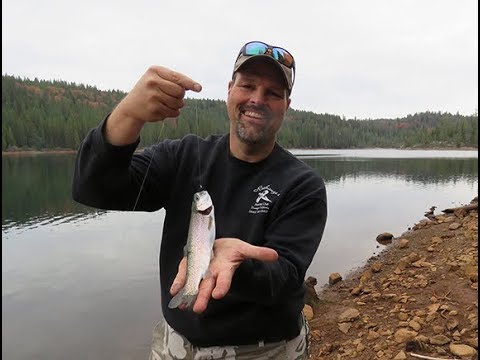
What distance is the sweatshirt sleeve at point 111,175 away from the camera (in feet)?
7.50

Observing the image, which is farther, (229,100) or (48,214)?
(48,214)

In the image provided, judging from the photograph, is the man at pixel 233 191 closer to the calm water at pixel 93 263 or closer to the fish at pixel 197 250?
the fish at pixel 197 250

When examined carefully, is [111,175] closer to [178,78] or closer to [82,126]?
[178,78]

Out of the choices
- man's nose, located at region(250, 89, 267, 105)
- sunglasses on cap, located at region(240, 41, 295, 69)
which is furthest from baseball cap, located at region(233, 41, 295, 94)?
man's nose, located at region(250, 89, 267, 105)

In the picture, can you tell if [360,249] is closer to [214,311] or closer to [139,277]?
[139,277]

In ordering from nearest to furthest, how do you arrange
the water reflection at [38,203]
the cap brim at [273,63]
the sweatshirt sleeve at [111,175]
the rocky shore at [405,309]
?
the sweatshirt sleeve at [111,175] → the cap brim at [273,63] → the rocky shore at [405,309] → the water reflection at [38,203]

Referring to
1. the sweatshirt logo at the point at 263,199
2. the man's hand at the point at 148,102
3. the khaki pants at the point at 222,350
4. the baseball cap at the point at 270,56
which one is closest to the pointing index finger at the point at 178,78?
the man's hand at the point at 148,102

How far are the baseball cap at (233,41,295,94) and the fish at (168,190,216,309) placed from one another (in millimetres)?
1097

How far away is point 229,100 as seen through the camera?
9.27ft

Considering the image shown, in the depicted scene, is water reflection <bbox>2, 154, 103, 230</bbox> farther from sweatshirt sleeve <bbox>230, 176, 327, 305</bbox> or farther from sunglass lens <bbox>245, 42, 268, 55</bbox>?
sweatshirt sleeve <bbox>230, 176, 327, 305</bbox>

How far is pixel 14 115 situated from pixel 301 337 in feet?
343

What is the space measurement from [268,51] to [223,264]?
1661mm

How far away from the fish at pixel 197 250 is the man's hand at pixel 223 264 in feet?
0.21

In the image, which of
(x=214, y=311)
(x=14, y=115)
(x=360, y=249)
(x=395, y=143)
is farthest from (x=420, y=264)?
(x=395, y=143)
